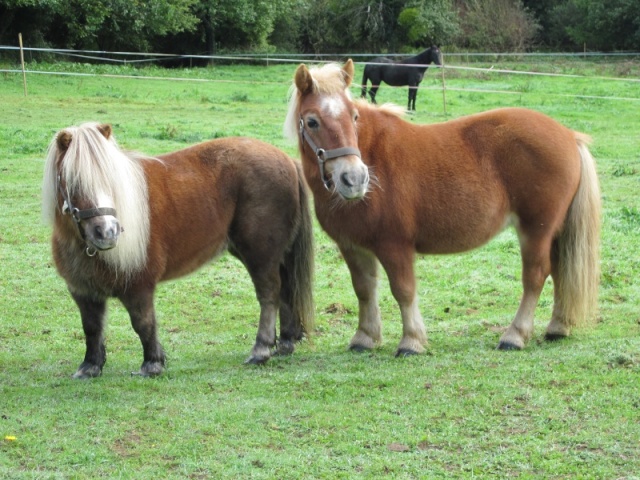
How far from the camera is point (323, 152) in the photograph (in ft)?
18.4

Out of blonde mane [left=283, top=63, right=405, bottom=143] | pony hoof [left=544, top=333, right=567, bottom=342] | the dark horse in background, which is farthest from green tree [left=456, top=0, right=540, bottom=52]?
blonde mane [left=283, top=63, right=405, bottom=143]

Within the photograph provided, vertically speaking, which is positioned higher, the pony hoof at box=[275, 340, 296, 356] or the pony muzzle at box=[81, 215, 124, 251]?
the pony muzzle at box=[81, 215, 124, 251]

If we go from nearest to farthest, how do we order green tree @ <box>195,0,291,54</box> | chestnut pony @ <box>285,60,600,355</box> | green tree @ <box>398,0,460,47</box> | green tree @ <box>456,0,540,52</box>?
chestnut pony @ <box>285,60,600,355</box>, green tree @ <box>195,0,291,54</box>, green tree @ <box>398,0,460,47</box>, green tree @ <box>456,0,540,52</box>

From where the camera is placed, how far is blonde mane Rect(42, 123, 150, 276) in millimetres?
5238

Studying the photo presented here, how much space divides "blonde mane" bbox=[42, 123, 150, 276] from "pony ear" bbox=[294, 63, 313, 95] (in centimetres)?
124

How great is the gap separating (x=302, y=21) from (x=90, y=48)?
14.7 metres

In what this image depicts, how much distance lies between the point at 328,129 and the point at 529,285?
1.93m

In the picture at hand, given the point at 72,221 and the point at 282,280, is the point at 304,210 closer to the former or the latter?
the point at 282,280

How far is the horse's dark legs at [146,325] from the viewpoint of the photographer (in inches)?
222

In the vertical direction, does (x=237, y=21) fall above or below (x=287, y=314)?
above

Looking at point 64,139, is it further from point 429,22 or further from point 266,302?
point 429,22

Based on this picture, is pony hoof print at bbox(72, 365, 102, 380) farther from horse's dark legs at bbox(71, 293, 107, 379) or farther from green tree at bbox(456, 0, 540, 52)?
green tree at bbox(456, 0, 540, 52)

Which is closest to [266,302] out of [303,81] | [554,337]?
[303,81]

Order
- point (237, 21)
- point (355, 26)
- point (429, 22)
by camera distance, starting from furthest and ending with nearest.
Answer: point (355, 26) < point (429, 22) < point (237, 21)
